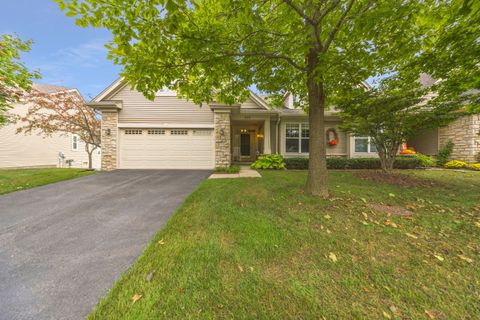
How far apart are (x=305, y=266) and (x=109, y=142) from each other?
36.5 ft

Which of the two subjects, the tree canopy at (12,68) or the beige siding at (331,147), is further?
the beige siding at (331,147)

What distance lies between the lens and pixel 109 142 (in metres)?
9.84

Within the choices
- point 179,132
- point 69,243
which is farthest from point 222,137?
point 69,243

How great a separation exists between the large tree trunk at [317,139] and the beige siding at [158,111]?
21.5 feet

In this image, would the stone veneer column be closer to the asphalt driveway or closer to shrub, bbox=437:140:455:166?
the asphalt driveway

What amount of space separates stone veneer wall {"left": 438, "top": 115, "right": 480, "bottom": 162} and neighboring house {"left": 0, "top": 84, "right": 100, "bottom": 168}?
2459cm

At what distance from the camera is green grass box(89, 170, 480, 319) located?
163 centimetres

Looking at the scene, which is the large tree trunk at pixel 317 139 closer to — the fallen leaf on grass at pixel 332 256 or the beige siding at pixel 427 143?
the fallen leaf on grass at pixel 332 256

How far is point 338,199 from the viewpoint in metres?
4.50

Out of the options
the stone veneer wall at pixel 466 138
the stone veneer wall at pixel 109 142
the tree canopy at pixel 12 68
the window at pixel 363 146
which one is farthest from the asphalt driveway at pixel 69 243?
the stone veneer wall at pixel 466 138

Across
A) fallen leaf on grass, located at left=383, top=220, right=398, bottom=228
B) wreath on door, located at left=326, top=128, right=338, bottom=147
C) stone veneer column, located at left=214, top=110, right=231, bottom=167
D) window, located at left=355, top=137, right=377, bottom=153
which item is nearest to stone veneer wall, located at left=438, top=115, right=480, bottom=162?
window, located at left=355, top=137, right=377, bottom=153

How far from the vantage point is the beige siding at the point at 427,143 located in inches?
476

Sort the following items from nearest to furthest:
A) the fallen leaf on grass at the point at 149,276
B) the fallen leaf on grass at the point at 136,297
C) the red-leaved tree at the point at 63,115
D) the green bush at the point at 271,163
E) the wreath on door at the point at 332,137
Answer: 1. the fallen leaf on grass at the point at 136,297
2. the fallen leaf on grass at the point at 149,276
3. the green bush at the point at 271,163
4. the red-leaved tree at the point at 63,115
5. the wreath on door at the point at 332,137

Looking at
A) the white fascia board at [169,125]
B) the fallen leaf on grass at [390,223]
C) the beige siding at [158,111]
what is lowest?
the fallen leaf on grass at [390,223]
